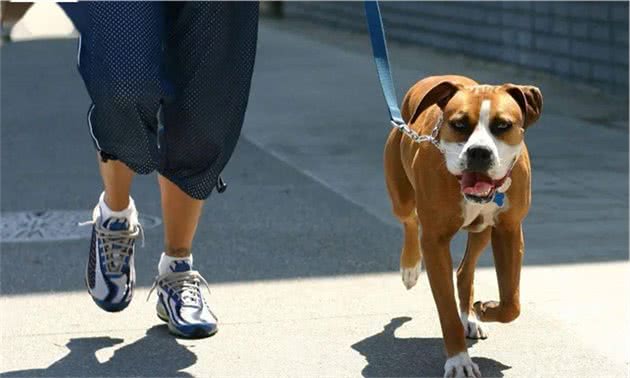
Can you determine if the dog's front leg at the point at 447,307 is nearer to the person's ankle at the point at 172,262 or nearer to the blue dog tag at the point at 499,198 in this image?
the blue dog tag at the point at 499,198

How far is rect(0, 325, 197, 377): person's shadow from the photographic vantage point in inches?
180

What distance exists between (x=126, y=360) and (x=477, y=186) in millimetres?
1404

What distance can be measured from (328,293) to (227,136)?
1094mm

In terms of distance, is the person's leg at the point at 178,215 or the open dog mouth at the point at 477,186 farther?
the person's leg at the point at 178,215

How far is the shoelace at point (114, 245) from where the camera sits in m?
5.04

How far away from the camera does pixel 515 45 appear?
13.4 meters

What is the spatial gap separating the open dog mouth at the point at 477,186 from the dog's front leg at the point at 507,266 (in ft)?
1.03

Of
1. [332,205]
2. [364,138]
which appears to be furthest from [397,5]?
[332,205]

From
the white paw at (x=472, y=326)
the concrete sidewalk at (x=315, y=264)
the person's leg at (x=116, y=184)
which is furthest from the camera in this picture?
the person's leg at (x=116, y=184)

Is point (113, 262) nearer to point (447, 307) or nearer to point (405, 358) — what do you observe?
point (405, 358)

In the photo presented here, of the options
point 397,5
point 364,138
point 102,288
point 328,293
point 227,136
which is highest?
point 227,136

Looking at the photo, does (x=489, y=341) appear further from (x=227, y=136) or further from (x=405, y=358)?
(x=227, y=136)

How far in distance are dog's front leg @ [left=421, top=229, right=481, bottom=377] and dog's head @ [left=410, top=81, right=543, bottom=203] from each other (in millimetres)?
303

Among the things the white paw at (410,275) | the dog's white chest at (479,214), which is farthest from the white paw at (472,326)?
the dog's white chest at (479,214)
